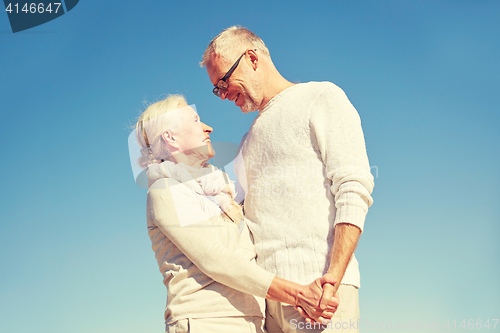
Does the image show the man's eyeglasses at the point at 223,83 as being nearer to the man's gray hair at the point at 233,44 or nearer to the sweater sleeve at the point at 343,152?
the man's gray hair at the point at 233,44

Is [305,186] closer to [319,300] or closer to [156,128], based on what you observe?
[319,300]

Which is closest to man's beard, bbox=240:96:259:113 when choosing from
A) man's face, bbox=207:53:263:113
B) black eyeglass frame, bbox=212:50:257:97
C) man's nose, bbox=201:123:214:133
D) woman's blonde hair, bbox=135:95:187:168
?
man's face, bbox=207:53:263:113

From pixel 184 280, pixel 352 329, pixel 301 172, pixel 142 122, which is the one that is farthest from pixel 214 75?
pixel 352 329

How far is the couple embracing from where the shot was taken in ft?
7.45

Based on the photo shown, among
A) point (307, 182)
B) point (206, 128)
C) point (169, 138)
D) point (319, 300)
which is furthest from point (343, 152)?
point (169, 138)

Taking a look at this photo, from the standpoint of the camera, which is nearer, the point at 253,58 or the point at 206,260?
the point at 206,260

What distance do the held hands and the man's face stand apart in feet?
4.71

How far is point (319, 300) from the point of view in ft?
7.06

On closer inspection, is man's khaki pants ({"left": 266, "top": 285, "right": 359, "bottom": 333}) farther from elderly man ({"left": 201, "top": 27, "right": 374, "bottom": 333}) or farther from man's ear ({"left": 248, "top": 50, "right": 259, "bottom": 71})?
man's ear ({"left": 248, "top": 50, "right": 259, "bottom": 71})

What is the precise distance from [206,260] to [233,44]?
164cm

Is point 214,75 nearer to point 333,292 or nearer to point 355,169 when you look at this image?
point 355,169

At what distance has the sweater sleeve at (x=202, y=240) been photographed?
7.54 feet

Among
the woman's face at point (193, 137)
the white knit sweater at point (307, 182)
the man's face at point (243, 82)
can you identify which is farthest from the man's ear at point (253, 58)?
the woman's face at point (193, 137)

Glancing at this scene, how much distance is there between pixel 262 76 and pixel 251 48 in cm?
24
